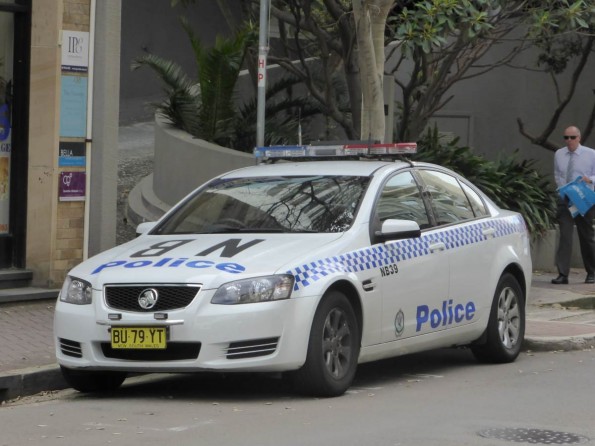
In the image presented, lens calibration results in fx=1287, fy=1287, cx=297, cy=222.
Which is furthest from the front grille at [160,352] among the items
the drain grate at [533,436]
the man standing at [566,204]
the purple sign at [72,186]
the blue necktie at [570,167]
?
the blue necktie at [570,167]

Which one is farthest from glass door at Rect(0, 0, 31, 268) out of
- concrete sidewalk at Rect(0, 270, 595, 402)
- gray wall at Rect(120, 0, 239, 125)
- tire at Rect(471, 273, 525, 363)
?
gray wall at Rect(120, 0, 239, 125)

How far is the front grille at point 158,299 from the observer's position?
8008 millimetres

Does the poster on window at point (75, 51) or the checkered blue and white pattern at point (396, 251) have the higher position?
the poster on window at point (75, 51)

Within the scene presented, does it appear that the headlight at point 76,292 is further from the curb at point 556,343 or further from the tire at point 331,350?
the curb at point 556,343

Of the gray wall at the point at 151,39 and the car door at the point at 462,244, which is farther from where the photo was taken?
the gray wall at the point at 151,39

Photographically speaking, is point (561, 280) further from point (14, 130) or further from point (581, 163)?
point (14, 130)

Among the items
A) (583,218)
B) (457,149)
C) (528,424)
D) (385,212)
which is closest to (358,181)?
(385,212)

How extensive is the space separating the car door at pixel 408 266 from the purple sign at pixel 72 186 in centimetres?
426

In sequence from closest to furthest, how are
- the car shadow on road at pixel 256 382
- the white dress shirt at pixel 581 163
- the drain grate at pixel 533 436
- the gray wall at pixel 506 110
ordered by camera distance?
the drain grate at pixel 533 436 → the car shadow on road at pixel 256 382 → the white dress shirt at pixel 581 163 → the gray wall at pixel 506 110

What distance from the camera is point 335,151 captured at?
9844 mm

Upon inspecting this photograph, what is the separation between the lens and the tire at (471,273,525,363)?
397 inches

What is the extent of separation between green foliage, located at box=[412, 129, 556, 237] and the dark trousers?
4.31ft

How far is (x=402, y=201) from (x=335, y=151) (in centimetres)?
74

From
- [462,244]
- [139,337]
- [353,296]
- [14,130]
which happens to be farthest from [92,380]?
[14,130]
